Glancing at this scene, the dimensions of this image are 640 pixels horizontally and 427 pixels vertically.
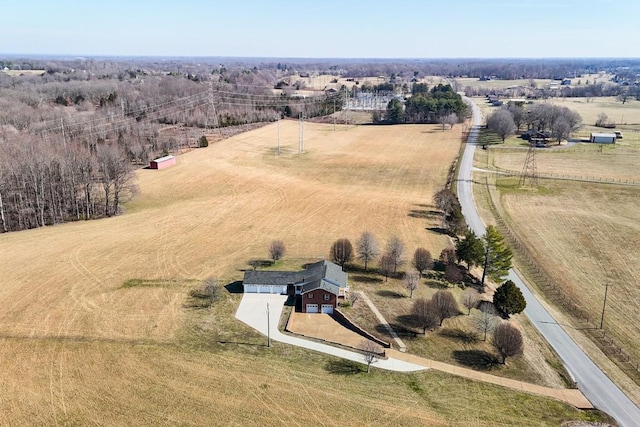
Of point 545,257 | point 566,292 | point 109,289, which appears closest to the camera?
point 109,289

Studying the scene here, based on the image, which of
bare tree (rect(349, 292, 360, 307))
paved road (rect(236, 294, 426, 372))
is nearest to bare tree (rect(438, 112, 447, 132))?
bare tree (rect(349, 292, 360, 307))

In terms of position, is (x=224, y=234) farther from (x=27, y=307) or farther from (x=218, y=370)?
(x=218, y=370)

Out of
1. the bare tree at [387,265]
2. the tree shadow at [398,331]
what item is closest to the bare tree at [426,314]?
the tree shadow at [398,331]

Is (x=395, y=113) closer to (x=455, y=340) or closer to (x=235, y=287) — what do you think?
(x=235, y=287)

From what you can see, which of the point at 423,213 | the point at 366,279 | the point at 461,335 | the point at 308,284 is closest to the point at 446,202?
the point at 423,213

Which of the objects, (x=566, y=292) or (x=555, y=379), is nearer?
(x=555, y=379)

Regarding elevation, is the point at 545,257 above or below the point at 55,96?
below

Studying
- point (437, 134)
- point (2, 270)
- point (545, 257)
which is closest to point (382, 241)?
point (545, 257)
